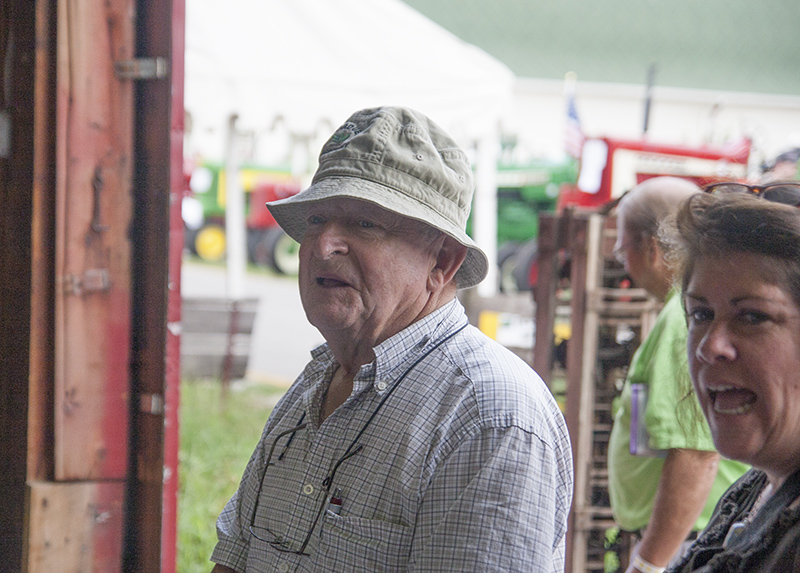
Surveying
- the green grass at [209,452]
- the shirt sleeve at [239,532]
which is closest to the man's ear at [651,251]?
the shirt sleeve at [239,532]

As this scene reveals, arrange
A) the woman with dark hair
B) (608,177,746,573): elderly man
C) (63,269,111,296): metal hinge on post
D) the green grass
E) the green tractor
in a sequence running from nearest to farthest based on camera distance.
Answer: the woman with dark hair
(608,177,746,573): elderly man
(63,269,111,296): metal hinge on post
the green grass
the green tractor

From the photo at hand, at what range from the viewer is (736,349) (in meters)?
1.16

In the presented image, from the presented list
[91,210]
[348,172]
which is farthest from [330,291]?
[91,210]

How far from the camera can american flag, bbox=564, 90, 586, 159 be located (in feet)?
25.4

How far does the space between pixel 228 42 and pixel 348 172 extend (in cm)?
426

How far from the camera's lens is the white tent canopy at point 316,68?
5254mm

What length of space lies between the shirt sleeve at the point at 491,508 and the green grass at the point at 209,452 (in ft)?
9.38

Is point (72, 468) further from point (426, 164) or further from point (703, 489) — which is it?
point (703, 489)

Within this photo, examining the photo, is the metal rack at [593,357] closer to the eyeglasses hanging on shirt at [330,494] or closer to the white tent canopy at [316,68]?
the eyeglasses hanging on shirt at [330,494]

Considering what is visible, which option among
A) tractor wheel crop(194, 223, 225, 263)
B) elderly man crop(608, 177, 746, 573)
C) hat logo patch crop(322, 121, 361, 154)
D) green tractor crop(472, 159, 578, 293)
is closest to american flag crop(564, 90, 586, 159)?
green tractor crop(472, 159, 578, 293)

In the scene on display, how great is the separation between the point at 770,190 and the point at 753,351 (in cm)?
34

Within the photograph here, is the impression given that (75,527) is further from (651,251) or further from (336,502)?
(651,251)

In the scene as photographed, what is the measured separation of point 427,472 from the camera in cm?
126

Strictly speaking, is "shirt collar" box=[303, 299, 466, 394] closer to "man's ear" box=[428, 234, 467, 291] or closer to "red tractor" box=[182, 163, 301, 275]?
"man's ear" box=[428, 234, 467, 291]
